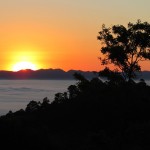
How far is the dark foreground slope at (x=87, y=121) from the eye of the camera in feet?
86.5

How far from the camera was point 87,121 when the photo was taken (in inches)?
2190

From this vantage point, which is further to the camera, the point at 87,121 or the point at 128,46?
the point at 87,121

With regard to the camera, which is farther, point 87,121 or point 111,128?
point 87,121

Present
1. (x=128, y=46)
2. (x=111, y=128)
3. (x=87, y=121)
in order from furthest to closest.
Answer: (x=87, y=121) < (x=111, y=128) < (x=128, y=46)

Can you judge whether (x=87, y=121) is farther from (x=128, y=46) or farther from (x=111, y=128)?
(x=128, y=46)

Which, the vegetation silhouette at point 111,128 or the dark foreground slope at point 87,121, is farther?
the dark foreground slope at point 87,121

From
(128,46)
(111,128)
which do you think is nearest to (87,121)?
(111,128)

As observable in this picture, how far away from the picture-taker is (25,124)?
1297 inches

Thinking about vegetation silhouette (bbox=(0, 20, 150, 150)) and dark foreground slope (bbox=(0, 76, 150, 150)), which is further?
dark foreground slope (bbox=(0, 76, 150, 150))

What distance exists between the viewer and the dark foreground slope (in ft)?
86.5

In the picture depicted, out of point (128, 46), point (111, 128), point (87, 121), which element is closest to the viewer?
point (128, 46)

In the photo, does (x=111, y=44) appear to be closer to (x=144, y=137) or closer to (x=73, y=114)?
(x=144, y=137)

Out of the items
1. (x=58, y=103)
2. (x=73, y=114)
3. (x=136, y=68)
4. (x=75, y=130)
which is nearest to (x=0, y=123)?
(x=136, y=68)

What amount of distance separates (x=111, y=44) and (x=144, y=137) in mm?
8262
